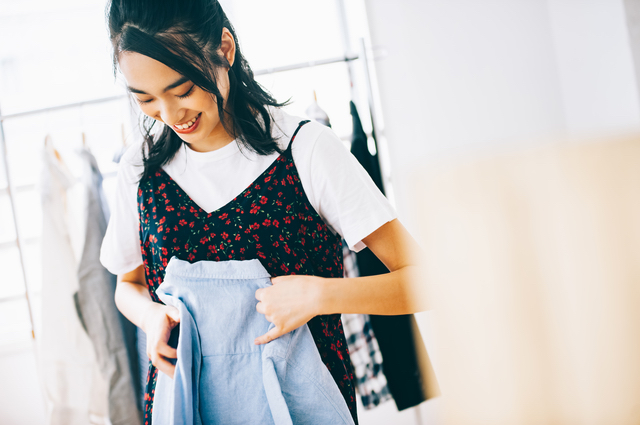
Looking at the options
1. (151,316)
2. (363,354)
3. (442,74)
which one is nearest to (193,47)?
(151,316)

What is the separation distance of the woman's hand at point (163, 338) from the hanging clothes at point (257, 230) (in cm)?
8

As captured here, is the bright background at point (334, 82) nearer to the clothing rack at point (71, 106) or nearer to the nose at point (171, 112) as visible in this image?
the clothing rack at point (71, 106)

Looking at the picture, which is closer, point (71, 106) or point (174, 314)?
point (174, 314)

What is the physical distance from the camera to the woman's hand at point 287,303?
544 millimetres

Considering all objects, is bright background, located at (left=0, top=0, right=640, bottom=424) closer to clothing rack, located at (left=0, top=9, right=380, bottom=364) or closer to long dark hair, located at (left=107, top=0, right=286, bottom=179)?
clothing rack, located at (left=0, top=9, right=380, bottom=364)

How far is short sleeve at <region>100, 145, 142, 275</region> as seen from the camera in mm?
700

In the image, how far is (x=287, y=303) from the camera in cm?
55

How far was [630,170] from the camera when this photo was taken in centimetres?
14

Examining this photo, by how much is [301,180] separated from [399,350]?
56 centimetres

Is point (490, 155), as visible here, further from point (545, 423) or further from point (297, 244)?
point (297, 244)

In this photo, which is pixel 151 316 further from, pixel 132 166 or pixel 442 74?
pixel 442 74

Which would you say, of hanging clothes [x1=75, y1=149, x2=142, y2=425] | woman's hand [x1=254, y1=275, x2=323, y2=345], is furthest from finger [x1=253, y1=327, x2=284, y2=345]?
hanging clothes [x1=75, y1=149, x2=142, y2=425]

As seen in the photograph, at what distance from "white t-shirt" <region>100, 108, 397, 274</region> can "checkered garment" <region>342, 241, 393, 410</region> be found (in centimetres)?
35

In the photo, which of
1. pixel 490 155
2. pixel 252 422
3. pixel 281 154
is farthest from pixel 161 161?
pixel 490 155
